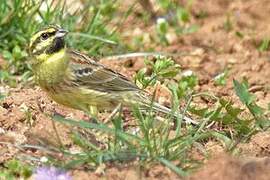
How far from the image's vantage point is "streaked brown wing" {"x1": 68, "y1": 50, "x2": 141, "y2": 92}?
297 inches

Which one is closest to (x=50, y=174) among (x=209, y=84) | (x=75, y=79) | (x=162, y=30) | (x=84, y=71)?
(x=75, y=79)

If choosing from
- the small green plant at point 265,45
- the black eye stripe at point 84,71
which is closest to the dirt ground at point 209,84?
the small green plant at point 265,45

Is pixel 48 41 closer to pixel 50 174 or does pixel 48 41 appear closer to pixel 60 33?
pixel 60 33

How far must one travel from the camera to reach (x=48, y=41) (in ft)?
24.6

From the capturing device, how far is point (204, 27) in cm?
1088

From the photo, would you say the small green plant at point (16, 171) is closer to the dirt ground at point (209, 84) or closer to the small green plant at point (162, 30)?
the dirt ground at point (209, 84)

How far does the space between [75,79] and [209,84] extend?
6.06ft

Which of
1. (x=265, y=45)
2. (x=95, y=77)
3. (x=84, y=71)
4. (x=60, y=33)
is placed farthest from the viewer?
(x=265, y=45)

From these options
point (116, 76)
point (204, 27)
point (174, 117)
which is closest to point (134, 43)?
point (204, 27)

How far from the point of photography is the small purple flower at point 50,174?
5.74 m

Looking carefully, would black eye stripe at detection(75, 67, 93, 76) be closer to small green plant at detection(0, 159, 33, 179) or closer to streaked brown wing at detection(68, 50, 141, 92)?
streaked brown wing at detection(68, 50, 141, 92)

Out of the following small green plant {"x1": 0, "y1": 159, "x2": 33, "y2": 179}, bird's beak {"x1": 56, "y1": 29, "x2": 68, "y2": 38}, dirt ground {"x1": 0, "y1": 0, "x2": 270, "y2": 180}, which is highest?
bird's beak {"x1": 56, "y1": 29, "x2": 68, "y2": 38}

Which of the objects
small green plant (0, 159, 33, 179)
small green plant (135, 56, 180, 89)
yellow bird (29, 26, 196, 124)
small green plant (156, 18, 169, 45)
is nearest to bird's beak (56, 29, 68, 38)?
yellow bird (29, 26, 196, 124)

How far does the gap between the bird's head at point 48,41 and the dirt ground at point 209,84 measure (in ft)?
1.31
